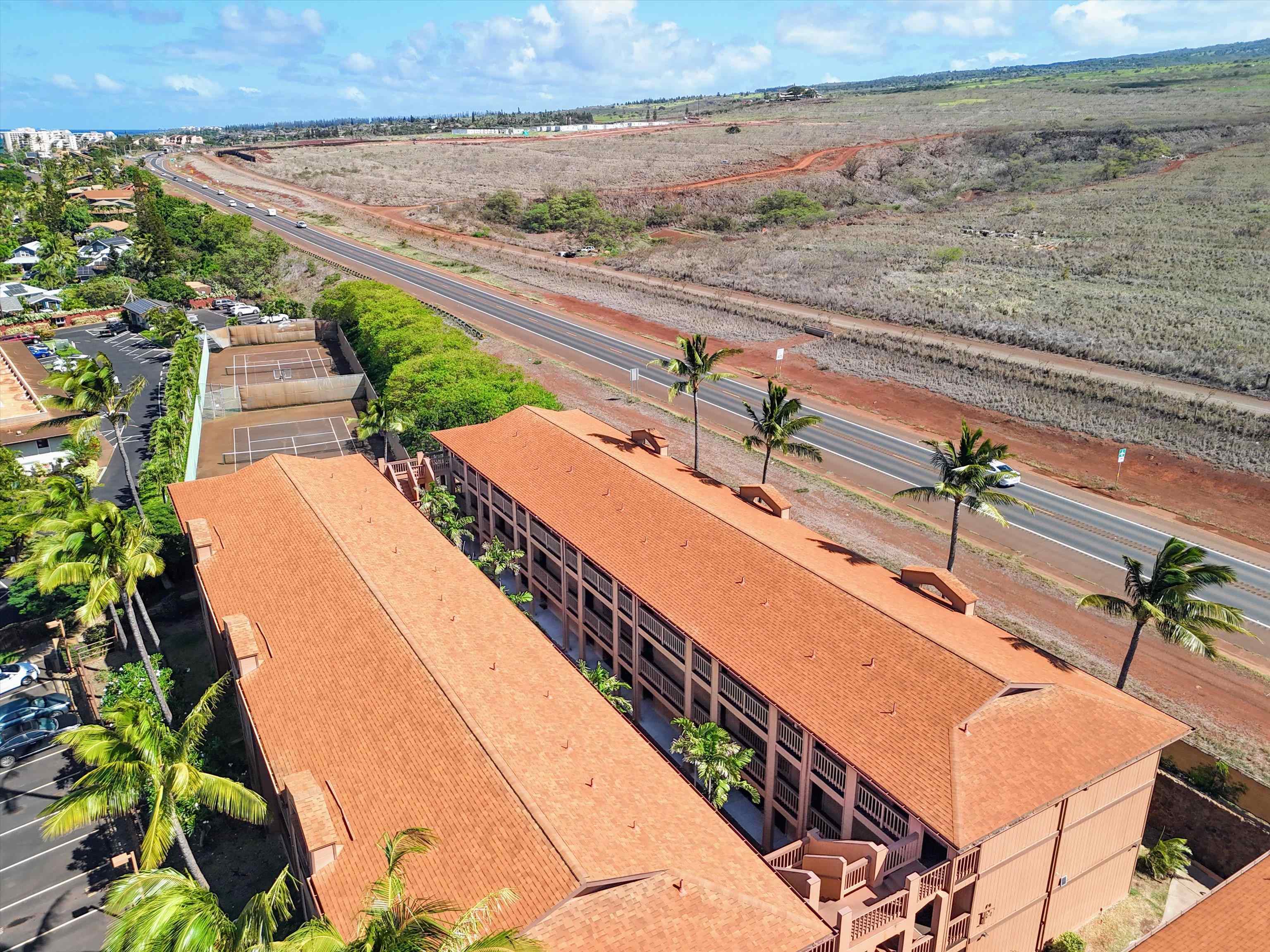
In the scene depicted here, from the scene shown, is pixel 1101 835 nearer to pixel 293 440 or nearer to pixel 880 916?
pixel 880 916

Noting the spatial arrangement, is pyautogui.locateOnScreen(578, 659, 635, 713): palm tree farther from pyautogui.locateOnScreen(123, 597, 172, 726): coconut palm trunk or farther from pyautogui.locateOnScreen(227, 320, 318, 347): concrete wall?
pyautogui.locateOnScreen(227, 320, 318, 347): concrete wall

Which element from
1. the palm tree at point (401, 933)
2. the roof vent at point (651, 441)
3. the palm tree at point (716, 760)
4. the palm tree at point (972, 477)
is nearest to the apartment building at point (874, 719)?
the palm tree at point (716, 760)

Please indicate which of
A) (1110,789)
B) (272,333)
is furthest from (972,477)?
(272,333)

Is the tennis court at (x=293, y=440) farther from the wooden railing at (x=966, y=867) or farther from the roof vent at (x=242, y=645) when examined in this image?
the wooden railing at (x=966, y=867)

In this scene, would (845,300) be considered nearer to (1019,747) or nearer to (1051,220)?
(1051,220)

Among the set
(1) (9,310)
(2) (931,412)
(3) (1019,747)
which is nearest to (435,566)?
(3) (1019,747)
